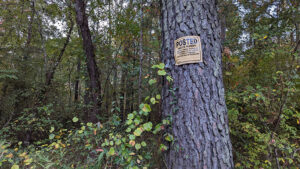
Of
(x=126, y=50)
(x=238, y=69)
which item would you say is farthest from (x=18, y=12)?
(x=238, y=69)

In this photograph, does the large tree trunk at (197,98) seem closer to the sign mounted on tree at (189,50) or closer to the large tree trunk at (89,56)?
the sign mounted on tree at (189,50)

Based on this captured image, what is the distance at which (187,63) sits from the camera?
1.14 meters

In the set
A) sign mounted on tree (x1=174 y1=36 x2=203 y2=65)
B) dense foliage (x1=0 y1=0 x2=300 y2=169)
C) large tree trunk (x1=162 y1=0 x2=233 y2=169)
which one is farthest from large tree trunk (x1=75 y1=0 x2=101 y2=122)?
sign mounted on tree (x1=174 y1=36 x2=203 y2=65)

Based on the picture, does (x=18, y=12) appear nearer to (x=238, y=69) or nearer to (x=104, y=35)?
(x=104, y=35)

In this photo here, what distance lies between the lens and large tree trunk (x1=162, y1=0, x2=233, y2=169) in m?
1.05

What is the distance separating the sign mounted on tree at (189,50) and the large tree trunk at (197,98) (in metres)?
0.04

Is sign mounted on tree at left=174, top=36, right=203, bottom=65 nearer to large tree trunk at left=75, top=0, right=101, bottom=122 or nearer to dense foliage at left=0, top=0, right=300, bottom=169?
dense foliage at left=0, top=0, right=300, bottom=169

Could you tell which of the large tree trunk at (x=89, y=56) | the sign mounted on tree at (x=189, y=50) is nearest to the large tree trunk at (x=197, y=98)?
the sign mounted on tree at (x=189, y=50)

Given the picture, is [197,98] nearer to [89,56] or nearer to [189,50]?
[189,50]

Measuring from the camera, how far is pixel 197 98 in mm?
1093

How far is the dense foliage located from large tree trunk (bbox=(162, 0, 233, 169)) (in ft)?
0.44

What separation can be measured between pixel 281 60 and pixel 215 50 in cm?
236

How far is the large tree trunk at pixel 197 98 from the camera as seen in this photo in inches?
41.4

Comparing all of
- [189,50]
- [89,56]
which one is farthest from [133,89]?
[189,50]
